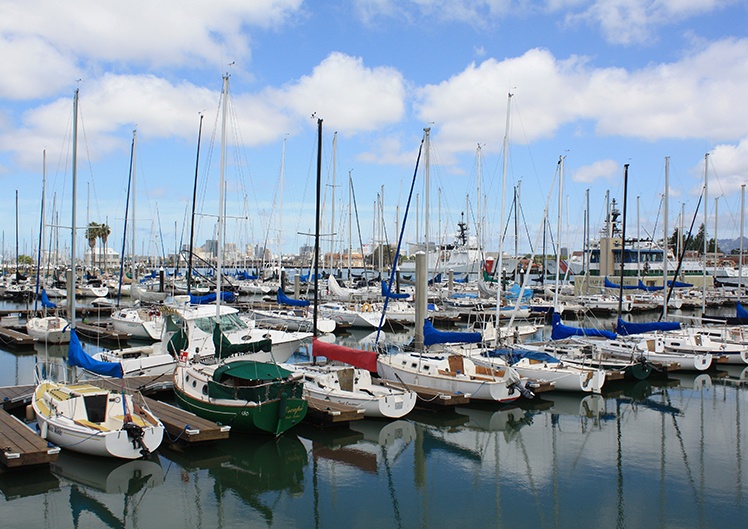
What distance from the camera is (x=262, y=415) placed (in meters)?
18.6

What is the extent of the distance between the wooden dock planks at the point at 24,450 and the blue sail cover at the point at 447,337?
1719 cm

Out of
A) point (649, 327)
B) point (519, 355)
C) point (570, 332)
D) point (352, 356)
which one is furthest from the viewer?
point (649, 327)

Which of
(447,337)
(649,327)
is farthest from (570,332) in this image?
(447,337)

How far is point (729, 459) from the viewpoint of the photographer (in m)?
18.5

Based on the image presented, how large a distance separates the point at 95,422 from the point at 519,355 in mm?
17782

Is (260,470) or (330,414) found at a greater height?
(330,414)

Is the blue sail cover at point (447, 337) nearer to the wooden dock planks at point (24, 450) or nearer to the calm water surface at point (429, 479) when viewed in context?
the calm water surface at point (429, 479)

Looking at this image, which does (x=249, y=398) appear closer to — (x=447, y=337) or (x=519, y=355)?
(x=447, y=337)

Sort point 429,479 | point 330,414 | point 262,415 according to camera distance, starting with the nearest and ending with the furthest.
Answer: point 429,479
point 262,415
point 330,414

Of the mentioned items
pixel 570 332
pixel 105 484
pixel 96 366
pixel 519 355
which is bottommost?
pixel 105 484

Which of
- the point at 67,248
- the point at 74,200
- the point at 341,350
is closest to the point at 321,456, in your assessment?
the point at 341,350

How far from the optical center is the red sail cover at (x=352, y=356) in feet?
78.8

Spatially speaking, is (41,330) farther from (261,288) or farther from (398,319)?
(261,288)

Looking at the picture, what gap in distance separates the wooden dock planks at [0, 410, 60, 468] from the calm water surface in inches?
20.4
